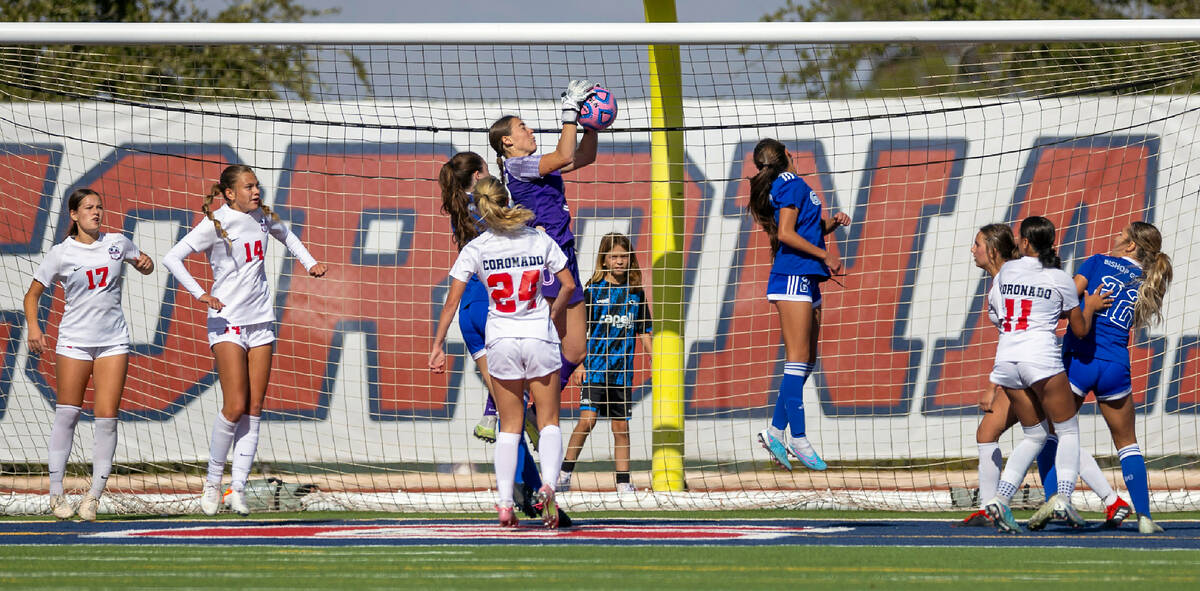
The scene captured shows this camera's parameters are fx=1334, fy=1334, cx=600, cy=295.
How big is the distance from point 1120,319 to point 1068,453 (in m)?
0.80

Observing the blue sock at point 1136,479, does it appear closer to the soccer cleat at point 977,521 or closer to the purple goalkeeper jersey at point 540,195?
the soccer cleat at point 977,521

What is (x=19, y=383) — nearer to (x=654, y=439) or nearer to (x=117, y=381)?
(x=117, y=381)

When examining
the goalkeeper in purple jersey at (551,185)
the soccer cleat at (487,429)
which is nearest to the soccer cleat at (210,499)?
the soccer cleat at (487,429)

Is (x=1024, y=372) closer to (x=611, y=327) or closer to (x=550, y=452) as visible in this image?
(x=550, y=452)

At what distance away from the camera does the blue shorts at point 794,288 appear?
750 cm

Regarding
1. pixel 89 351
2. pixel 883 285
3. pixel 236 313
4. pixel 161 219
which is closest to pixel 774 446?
pixel 236 313

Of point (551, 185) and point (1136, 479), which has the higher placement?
point (551, 185)

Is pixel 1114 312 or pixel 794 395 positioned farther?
pixel 794 395

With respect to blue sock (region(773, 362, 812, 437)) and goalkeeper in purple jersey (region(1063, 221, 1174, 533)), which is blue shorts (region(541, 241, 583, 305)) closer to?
A: blue sock (region(773, 362, 812, 437))

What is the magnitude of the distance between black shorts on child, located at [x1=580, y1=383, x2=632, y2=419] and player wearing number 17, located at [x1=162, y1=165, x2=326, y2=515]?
2255 mm

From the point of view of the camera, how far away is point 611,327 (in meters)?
8.92

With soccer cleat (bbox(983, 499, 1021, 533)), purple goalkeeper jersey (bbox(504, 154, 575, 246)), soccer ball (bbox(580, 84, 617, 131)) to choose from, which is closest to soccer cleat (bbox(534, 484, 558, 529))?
purple goalkeeper jersey (bbox(504, 154, 575, 246))

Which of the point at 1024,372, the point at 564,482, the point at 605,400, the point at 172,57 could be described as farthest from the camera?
the point at 172,57

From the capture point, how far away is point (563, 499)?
843cm
